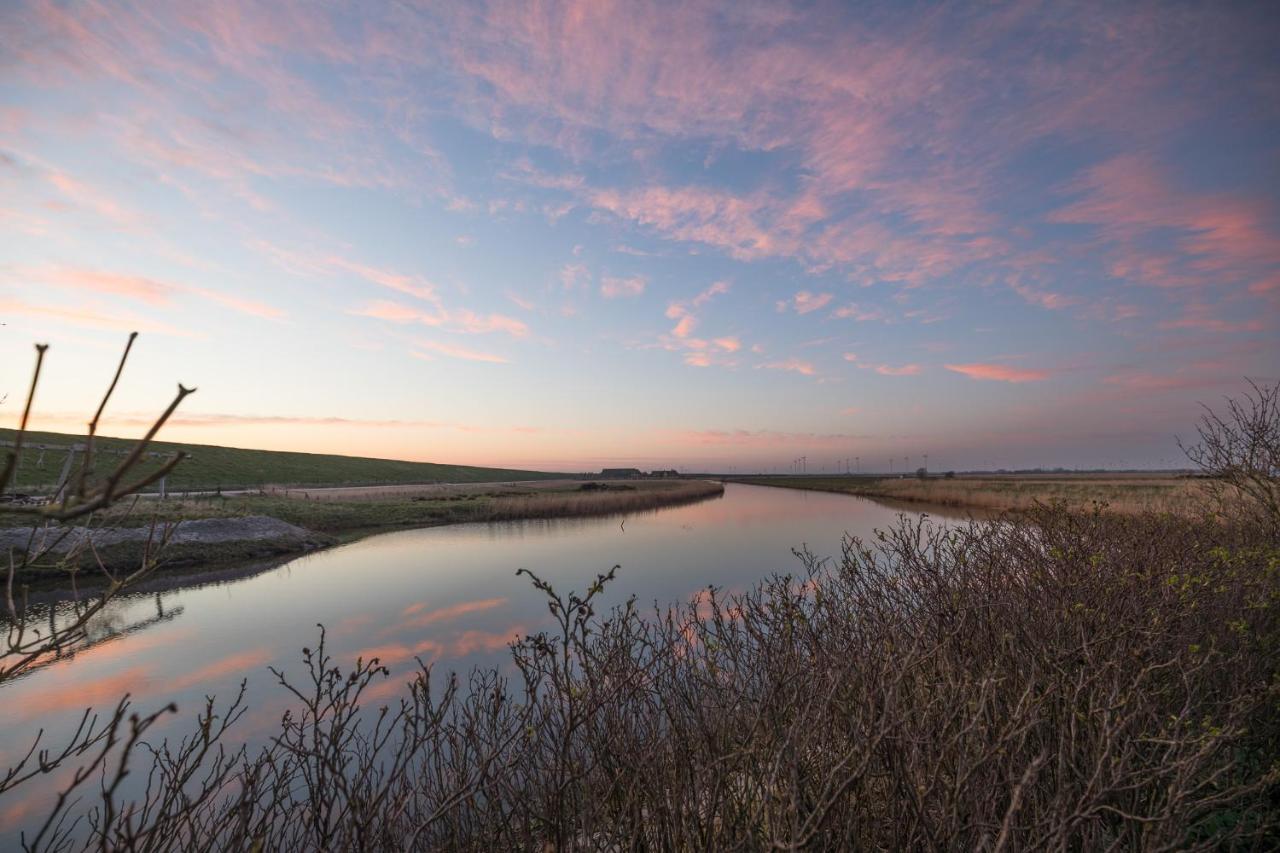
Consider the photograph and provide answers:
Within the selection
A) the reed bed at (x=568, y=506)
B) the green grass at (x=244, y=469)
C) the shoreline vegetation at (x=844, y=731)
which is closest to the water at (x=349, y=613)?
the shoreline vegetation at (x=844, y=731)

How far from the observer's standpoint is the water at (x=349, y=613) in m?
12.7

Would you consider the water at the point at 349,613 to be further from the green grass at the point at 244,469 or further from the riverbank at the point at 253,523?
the green grass at the point at 244,469

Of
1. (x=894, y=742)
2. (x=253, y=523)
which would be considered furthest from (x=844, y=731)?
(x=253, y=523)

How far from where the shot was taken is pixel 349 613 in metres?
19.2

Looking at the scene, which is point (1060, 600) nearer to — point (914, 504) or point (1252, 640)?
point (1252, 640)

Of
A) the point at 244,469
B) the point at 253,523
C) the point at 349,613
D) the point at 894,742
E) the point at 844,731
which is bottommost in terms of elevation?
the point at 349,613

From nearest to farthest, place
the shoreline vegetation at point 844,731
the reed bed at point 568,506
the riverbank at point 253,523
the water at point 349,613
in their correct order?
the shoreline vegetation at point 844,731
the water at point 349,613
the riverbank at point 253,523
the reed bed at point 568,506

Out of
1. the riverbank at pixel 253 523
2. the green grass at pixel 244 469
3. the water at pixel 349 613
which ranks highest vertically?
A: the green grass at pixel 244 469

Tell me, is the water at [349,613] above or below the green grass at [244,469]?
below

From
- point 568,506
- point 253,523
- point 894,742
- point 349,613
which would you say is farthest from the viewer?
point 568,506

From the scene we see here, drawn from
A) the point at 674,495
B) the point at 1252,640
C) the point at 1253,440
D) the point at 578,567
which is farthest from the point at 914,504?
the point at 1252,640

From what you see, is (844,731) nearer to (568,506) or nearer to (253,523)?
(253,523)

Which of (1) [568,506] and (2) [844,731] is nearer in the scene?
(2) [844,731]

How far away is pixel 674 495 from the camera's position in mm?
74188
